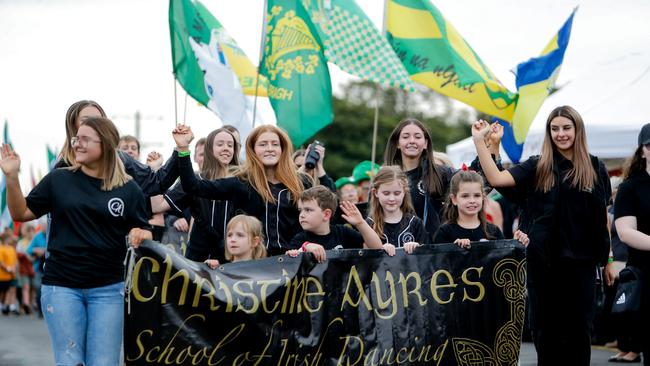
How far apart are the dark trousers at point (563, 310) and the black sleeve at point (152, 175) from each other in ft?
8.33

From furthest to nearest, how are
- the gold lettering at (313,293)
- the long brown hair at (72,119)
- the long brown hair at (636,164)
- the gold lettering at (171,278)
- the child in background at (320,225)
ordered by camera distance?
the long brown hair at (636,164) < the child in background at (320,225) < the gold lettering at (313,293) < the long brown hair at (72,119) < the gold lettering at (171,278)

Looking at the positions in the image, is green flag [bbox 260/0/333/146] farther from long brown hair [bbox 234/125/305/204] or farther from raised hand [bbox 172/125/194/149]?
raised hand [bbox 172/125/194/149]

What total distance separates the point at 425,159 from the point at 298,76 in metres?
3.28

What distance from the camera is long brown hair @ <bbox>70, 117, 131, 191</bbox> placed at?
6367 mm

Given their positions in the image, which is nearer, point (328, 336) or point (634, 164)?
point (328, 336)

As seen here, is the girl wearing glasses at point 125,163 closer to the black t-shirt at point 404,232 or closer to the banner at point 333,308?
the banner at point 333,308

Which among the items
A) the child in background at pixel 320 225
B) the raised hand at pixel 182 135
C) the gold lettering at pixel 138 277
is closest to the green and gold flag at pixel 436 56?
the child in background at pixel 320 225

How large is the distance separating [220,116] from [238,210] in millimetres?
5410

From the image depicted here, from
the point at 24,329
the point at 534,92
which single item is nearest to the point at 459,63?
the point at 534,92

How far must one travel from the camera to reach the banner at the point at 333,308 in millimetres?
6582

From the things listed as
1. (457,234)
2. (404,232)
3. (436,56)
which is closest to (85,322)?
(404,232)

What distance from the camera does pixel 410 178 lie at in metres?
8.70

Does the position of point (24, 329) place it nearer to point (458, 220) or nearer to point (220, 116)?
point (220, 116)

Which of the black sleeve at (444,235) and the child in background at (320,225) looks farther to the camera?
the black sleeve at (444,235)
